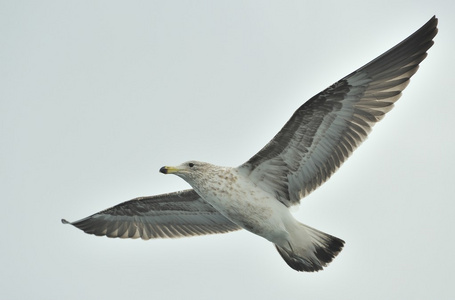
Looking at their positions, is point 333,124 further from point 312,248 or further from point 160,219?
point 160,219

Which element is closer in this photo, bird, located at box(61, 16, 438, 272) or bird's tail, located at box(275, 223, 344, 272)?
bird, located at box(61, 16, 438, 272)

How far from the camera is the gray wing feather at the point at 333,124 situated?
1218 cm

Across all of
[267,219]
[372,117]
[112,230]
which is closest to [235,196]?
[267,219]

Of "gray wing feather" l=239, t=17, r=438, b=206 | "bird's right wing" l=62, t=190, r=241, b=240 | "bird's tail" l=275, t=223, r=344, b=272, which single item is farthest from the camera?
"bird's right wing" l=62, t=190, r=241, b=240

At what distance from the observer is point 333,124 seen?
12562mm

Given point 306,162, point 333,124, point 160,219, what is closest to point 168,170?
point 160,219

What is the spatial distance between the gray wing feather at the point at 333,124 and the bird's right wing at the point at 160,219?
1753 millimetres

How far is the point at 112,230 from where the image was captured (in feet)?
48.9

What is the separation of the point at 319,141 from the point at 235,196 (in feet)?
5.22

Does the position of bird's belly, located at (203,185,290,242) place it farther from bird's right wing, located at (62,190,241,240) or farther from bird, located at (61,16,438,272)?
bird's right wing, located at (62,190,241,240)

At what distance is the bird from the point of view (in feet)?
40.2

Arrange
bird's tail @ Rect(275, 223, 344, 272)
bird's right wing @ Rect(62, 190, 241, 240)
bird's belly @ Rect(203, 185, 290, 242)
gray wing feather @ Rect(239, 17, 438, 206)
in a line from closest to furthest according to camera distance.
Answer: gray wing feather @ Rect(239, 17, 438, 206) → bird's belly @ Rect(203, 185, 290, 242) → bird's tail @ Rect(275, 223, 344, 272) → bird's right wing @ Rect(62, 190, 241, 240)

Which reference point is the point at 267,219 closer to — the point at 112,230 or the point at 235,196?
the point at 235,196

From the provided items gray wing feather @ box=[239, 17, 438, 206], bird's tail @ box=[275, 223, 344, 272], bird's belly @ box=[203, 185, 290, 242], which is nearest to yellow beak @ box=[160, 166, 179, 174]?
bird's belly @ box=[203, 185, 290, 242]
